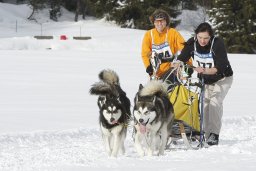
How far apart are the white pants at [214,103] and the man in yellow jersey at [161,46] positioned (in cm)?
67

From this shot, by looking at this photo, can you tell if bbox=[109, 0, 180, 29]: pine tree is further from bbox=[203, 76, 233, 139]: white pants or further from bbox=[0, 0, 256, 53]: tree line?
bbox=[203, 76, 233, 139]: white pants

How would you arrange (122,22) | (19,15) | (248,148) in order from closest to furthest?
(248,148) < (122,22) < (19,15)

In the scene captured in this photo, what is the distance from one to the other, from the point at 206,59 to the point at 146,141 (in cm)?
130

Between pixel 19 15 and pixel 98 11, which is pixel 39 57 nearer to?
pixel 98 11

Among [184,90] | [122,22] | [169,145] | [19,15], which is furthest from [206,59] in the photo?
[19,15]

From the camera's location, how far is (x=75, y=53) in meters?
23.6

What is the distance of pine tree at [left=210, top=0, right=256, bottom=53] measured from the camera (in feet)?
108

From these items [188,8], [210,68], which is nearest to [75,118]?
[210,68]

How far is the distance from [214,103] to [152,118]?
1228 millimetres

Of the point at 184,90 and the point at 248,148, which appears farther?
the point at 184,90

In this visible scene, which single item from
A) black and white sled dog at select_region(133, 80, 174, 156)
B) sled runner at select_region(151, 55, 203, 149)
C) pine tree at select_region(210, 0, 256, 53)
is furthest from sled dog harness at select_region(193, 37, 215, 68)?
pine tree at select_region(210, 0, 256, 53)

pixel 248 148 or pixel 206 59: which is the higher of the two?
pixel 206 59

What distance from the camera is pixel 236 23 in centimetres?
3391

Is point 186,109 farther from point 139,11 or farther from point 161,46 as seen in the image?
point 139,11
